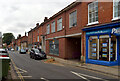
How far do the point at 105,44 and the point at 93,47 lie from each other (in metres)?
1.64

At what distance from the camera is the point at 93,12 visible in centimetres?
1317

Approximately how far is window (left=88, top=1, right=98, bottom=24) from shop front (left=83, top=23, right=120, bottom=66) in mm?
Result: 1182

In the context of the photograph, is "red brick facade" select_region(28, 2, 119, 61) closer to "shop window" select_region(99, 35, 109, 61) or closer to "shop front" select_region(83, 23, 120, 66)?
"shop front" select_region(83, 23, 120, 66)

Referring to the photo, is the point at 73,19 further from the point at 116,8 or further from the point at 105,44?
the point at 116,8

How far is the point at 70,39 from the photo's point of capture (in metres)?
18.5

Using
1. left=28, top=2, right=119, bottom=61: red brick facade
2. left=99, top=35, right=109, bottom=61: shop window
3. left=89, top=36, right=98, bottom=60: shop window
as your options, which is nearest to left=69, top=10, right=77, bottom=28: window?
left=28, top=2, right=119, bottom=61: red brick facade

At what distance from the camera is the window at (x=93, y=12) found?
12.9 metres

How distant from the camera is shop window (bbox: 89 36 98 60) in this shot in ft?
42.1

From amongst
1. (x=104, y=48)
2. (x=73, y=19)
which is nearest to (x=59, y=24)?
(x=73, y=19)

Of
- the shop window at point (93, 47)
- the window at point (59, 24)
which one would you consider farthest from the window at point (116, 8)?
the window at point (59, 24)

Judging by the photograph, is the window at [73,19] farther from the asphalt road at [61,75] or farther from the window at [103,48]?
the asphalt road at [61,75]

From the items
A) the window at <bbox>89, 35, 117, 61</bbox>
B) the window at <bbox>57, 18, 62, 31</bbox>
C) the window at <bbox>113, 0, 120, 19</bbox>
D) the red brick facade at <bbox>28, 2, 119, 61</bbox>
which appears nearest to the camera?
the window at <bbox>113, 0, 120, 19</bbox>

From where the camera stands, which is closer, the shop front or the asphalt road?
the asphalt road

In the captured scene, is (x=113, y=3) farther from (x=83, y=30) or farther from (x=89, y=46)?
(x=89, y=46)
